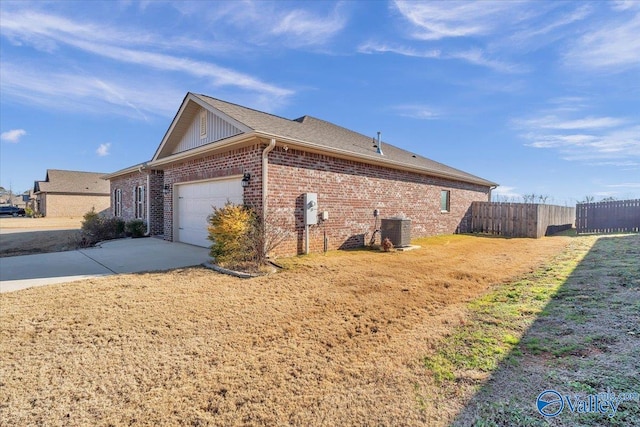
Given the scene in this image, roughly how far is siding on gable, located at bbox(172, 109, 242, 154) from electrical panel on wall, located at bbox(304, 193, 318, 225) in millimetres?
2727

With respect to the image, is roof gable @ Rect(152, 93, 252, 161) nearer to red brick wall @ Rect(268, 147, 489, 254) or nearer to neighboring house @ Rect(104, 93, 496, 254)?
neighboring house @ Rect(104, 93, 496, 254)

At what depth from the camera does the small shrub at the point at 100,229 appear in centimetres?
1233

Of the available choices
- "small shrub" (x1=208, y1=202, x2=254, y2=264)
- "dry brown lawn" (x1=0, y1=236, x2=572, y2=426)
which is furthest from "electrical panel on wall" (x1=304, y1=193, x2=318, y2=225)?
"dry brown lawn" (x1=0, y1=236, x2=572, y2=426)

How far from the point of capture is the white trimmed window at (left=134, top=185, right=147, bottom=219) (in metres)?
14.7

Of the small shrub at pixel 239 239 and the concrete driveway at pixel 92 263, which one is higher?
the small shrub at pixel 239 239

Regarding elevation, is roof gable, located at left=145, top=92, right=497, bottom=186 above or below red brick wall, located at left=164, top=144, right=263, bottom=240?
above

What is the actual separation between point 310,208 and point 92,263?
594cm

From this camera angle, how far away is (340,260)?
25.1 feet

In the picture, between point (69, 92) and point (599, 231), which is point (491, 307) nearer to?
point (599, 231)

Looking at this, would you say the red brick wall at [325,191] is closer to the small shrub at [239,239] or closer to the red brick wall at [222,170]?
the red brick wall at [222,170]

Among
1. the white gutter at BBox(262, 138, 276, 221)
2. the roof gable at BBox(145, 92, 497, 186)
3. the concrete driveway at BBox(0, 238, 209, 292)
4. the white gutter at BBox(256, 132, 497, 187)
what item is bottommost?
the concrete driveway at BBox(0, 238, 209, 292)
